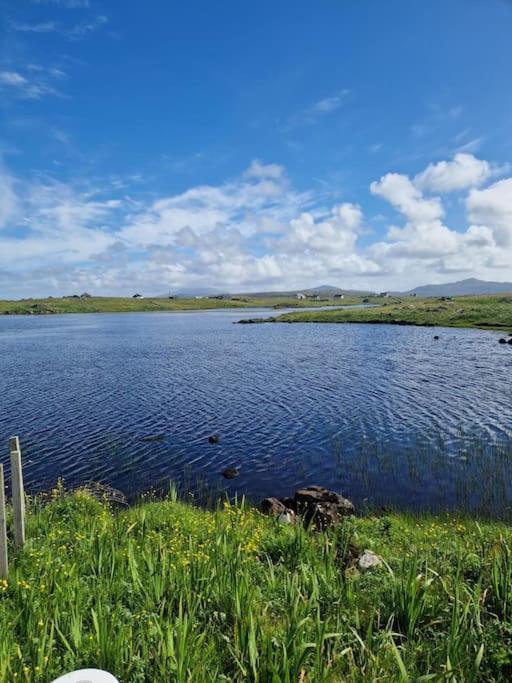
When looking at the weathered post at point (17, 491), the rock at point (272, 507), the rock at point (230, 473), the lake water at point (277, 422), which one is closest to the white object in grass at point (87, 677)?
the weathered post at point (17, 491)

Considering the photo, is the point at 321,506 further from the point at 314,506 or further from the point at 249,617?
the point at 249,617

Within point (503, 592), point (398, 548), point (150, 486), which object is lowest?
point (150, 486)

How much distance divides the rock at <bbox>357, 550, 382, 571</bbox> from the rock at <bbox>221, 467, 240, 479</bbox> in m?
15.2

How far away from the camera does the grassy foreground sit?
7.12 meters

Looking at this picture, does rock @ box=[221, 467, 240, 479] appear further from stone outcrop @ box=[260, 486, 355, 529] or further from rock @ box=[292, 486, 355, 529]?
rock @ box=[292, 486, 355, 529]

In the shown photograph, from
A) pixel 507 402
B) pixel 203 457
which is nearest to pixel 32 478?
pixel 203 457

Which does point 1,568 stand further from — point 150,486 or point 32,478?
point 32,478

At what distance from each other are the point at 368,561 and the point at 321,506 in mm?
8365

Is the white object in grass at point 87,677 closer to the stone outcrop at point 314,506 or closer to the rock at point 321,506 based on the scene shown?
the stone outcrop at point 314,506

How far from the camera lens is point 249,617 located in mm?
7695

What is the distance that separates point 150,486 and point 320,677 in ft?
68.9

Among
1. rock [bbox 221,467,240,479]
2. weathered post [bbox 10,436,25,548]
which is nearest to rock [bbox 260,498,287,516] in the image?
rock [bbox 221,467,240,479]

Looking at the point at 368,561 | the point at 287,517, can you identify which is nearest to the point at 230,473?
the point at 287,517

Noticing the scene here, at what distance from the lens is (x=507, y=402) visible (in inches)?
1651
